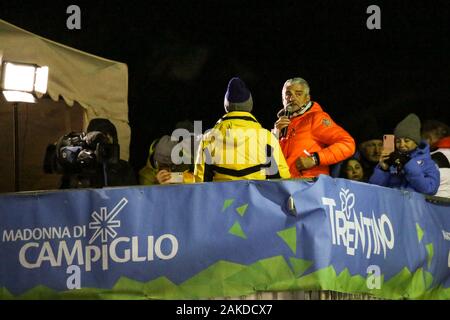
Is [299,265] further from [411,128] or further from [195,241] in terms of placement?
[411,128]

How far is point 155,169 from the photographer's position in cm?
1146

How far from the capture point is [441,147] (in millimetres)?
11320

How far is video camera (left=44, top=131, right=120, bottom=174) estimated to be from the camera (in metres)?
9.91

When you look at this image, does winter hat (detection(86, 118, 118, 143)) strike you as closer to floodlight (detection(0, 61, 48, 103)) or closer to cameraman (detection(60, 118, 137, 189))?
cameraman (detection(60, 118, 137, 189))

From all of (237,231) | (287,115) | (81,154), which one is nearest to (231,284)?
(237,231)

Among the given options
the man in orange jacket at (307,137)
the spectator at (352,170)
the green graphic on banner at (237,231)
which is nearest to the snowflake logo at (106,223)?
the green graphic on banner at (237,231)

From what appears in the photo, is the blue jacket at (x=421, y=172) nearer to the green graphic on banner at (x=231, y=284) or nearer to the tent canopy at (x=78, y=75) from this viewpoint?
the green graphic on banner at (x=231, y=284)

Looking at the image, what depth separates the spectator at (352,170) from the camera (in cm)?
1192

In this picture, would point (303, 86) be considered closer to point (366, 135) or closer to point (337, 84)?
point (366, 135)

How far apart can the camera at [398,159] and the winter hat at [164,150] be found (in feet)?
6.61

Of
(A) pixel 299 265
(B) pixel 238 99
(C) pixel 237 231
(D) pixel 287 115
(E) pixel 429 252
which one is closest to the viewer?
(A) pixel 299 265

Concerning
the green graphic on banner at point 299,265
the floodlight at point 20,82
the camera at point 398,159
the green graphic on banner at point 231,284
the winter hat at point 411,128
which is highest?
the floodlight at point 20,82

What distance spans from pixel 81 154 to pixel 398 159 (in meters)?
2.80
